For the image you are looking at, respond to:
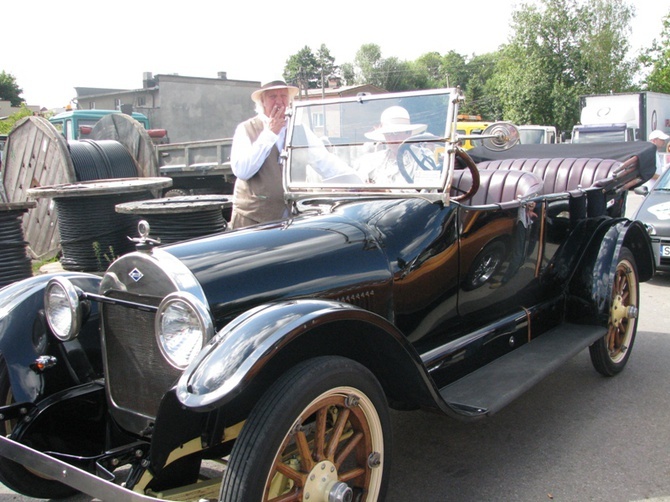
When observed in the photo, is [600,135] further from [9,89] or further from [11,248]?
[9,89]

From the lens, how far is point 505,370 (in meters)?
3.21

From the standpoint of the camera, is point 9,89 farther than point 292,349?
Yes

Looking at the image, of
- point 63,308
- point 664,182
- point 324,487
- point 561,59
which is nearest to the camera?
point 324,487

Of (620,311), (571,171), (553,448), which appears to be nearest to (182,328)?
(553,448)

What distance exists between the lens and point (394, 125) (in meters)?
3.37

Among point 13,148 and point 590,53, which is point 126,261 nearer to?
point 13,148

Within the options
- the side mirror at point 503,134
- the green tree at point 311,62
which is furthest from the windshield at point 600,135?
the green tree at point 311,62

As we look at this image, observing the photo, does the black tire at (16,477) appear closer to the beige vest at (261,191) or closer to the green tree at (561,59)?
the beige vest at (261,191)

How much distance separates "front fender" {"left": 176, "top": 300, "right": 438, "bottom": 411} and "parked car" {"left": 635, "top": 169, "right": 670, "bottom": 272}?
5.04 metres

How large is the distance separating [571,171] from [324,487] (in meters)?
3.81

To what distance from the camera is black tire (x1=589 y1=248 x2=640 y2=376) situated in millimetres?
4117

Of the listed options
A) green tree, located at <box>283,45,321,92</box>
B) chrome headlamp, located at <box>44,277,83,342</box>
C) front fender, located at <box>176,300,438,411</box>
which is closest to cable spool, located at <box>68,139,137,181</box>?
chrome headlamp, located at <box>44,277,83,342</box>

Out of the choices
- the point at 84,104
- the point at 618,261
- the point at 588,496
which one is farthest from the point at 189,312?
the point at 84,104

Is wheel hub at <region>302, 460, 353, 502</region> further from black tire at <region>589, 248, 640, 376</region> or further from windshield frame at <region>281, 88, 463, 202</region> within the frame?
black tire at <region>589, 248, 640, 376</region>
